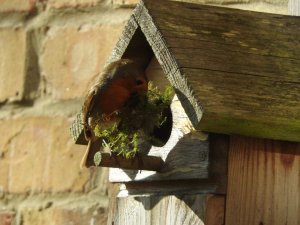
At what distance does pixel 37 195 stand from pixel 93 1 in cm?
51

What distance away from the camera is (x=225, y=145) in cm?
187

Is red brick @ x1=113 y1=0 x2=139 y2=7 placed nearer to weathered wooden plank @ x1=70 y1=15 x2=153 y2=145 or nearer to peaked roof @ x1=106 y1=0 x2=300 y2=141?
weathered wooden plank @ x1=70 y1=15 x2=153 y2=145

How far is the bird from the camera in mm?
2109

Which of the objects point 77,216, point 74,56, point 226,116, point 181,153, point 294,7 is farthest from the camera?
point 74,56

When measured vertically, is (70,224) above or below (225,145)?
below

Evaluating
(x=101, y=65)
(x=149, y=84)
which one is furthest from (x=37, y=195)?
(x=149, y=84)

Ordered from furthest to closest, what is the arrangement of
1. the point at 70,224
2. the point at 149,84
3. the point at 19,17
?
the point at 19,17 < the point at 70,224 < the point at 149,84

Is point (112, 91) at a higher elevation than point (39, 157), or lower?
higher

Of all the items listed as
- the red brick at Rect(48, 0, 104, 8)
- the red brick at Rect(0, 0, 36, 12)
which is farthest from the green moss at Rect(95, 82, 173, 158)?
the red brick at Rect(0, 0, 36, 12)

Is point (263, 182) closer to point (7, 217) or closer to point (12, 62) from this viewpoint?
point (7, 217)

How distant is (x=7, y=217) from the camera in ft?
8.38

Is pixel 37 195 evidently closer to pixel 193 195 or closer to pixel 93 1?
pixel 93 1

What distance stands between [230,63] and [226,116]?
5.8 inches

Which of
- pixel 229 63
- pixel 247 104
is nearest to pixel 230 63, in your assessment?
pixel 229 63
